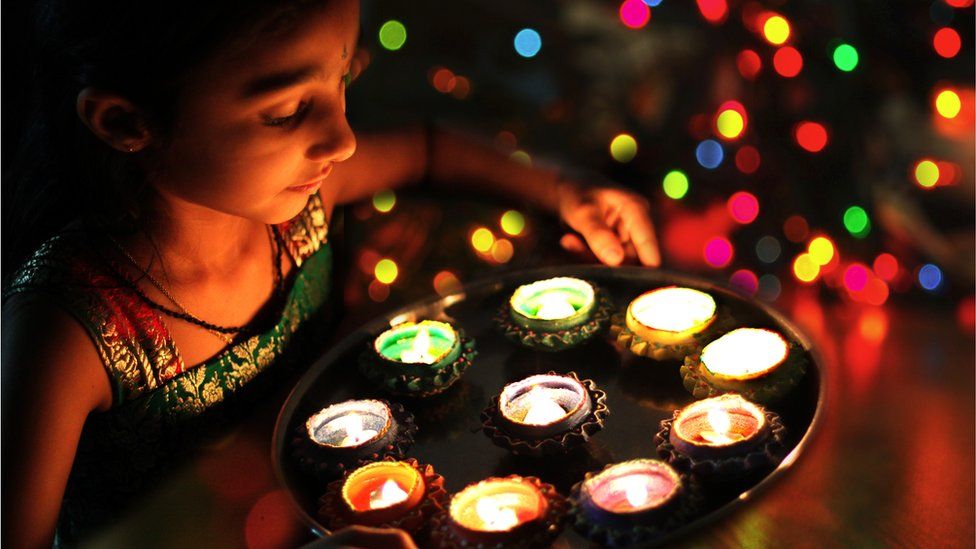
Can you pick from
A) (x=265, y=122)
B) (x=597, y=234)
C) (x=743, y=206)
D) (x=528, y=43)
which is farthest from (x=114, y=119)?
(x=528, y=43)

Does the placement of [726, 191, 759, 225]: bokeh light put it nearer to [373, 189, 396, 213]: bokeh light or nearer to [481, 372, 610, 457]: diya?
[373, 189, 396, 213]: bokeh light

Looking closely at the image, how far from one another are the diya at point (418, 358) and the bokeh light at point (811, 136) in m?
→ 1.03

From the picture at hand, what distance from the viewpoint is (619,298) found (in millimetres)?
1257

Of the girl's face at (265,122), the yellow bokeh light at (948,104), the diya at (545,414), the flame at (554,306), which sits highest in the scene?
the yellow bokeh light at (948,104)

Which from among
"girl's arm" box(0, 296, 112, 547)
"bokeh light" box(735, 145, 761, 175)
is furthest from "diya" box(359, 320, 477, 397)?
"bokeh light" box(735, 145, 761, 175)

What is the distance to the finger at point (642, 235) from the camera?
4.41 ft

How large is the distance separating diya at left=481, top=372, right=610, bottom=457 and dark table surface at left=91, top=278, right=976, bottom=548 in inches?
7.6

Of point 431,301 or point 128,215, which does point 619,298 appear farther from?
point 128,215

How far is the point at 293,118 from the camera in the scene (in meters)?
1.02

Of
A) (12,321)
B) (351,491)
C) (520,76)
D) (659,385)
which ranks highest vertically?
(520,76)

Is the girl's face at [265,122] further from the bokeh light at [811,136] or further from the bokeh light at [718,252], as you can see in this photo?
the bokeh light at [811,136]

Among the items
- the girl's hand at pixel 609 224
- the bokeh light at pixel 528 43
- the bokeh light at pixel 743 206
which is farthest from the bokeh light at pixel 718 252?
the bokeh light at pixel 528 43

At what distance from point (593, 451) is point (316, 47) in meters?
0.55

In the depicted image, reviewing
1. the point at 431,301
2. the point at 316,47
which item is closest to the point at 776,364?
the point at 431,301
